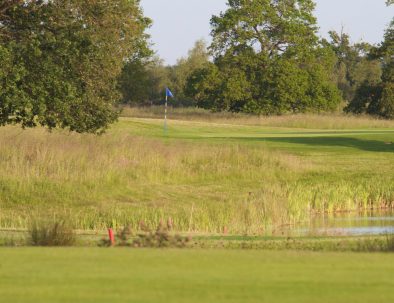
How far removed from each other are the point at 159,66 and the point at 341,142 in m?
76.3

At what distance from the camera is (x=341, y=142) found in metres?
45.7

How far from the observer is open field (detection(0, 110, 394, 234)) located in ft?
81.6

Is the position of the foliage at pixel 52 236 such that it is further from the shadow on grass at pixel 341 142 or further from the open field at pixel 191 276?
the shadow on grass at pixel 341 142

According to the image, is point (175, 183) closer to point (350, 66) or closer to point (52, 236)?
point (52, 236)

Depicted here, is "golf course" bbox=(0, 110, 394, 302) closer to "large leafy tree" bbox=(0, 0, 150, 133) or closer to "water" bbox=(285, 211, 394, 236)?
"water" bbox=(285, 211, 394, 236)

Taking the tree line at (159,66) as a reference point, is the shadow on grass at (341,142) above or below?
below

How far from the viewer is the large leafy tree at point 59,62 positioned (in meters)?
24.9

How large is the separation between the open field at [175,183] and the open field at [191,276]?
390 inches

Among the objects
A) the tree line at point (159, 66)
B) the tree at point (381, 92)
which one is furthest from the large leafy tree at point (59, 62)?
the tree at point (381, 92)

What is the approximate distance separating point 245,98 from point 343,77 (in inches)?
1449

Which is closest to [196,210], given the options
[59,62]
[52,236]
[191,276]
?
[59,62]

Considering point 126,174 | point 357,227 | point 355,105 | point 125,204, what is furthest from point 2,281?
point 355,105

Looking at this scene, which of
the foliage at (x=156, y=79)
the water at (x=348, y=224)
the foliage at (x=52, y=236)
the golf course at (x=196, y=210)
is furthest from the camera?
the foliage at (x=156, y=79)

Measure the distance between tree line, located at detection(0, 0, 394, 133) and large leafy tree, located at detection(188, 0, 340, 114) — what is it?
0.32 feet
